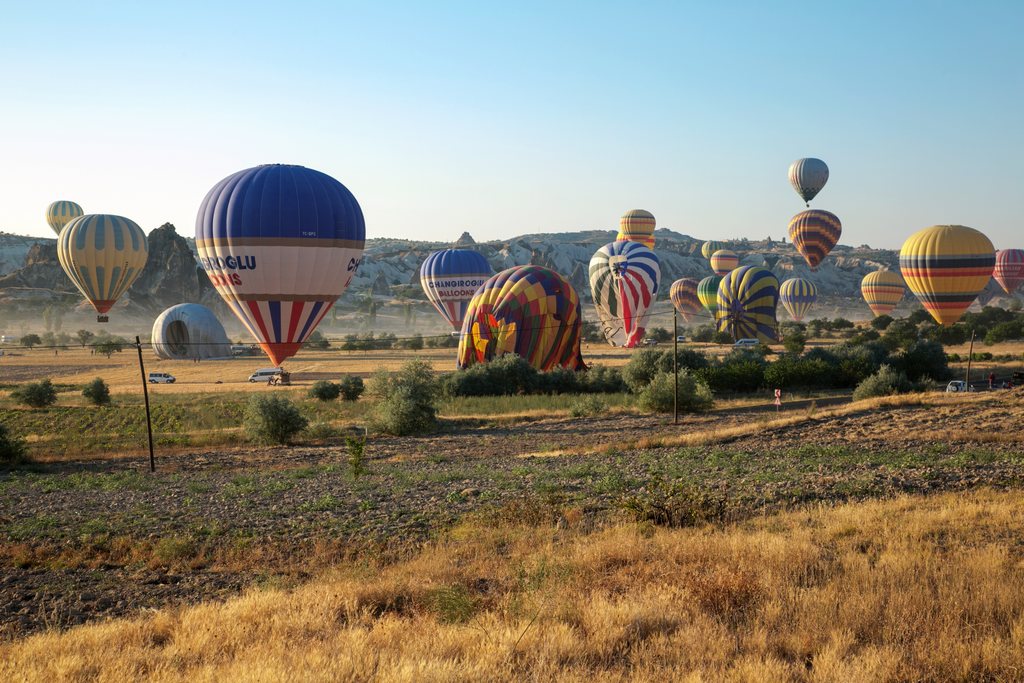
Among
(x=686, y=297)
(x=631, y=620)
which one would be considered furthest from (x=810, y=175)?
(x=631, y=620)

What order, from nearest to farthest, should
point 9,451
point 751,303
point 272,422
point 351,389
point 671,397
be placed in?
1. point 9,451
2. point 272,422
3. point 671,397
4. point 351,389
5. point 751,303

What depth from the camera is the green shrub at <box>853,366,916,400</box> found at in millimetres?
37406

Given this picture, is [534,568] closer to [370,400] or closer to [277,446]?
[277,446]

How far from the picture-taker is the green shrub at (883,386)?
37.4 m

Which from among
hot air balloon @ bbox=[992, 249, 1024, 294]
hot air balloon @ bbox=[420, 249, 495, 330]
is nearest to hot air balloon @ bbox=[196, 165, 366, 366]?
hot air balloon @ bbox=[420, 249, 495, 330]

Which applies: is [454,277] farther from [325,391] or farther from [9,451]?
[9,451]

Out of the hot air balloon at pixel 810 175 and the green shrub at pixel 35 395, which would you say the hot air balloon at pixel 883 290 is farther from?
the green shrub at pixel 35 395

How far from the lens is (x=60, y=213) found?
5074 inches

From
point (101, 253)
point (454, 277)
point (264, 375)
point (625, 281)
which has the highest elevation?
point (101, 253)

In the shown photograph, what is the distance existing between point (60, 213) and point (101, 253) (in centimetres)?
6516

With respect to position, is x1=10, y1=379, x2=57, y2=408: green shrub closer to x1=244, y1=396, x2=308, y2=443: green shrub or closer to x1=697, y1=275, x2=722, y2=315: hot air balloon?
x1=244, y1=396, x2=308, y2=443: green shrub

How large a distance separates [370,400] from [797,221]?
7271cm

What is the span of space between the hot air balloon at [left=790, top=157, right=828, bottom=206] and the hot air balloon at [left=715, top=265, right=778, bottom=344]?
33882 mm

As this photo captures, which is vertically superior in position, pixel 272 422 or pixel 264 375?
pixel 264 375
